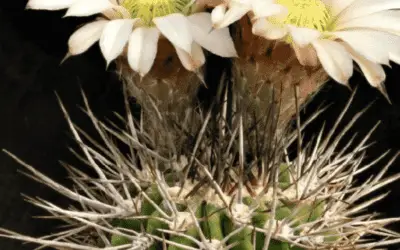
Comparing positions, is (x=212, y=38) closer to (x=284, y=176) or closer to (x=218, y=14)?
(x=218, y=14)

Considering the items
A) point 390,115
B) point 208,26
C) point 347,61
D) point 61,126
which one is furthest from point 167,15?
point 61,126

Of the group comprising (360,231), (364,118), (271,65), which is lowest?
(364,118)

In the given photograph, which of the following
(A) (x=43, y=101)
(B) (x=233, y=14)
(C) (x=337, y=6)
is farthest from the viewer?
(A) (x=43, y=101)

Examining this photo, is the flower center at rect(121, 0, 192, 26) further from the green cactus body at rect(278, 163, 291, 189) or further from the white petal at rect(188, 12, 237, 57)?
the green cactus body at rect(278, 163, 291, 189)

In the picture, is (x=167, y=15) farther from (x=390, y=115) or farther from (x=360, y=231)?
(x=390, y=115)

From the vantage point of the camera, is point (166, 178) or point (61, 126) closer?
point (166, 178)

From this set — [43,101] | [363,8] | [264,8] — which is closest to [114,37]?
[264,8]

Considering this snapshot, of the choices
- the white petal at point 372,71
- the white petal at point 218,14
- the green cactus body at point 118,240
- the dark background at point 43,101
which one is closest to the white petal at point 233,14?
the white petal at point 218,14
